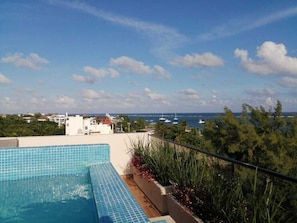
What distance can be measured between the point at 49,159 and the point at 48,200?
1883mm

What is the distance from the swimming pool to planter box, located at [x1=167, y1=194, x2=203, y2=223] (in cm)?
107

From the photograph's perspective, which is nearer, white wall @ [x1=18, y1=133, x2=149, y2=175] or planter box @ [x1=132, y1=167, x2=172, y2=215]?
planter box @ [x1=132, y1=167, x2=172, y2=215]

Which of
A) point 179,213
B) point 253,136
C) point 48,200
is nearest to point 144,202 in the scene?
point 179,213

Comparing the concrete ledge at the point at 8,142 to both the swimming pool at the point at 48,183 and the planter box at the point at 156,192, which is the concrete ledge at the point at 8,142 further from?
the planter box at the point at 156,192

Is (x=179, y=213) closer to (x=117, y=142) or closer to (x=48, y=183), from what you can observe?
(x=48, y=183)

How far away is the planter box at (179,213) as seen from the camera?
3153mm

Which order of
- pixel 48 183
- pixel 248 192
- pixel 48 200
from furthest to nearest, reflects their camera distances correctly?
pixel 48 183
pixel 48 200
pixel 248 192

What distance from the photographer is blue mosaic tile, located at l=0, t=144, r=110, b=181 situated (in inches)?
256

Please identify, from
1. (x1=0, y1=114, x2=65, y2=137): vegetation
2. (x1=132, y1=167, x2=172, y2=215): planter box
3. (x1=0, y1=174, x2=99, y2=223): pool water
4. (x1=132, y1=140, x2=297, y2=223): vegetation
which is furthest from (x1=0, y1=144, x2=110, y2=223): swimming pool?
(x1=0, y1=114, x2=65, y2=137): vegetation

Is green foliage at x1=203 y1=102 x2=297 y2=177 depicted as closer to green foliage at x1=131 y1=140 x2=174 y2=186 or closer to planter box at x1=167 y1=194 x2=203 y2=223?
green foliage at x1=131 y1=140 x2=174 y2=186

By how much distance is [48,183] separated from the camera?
238 inches

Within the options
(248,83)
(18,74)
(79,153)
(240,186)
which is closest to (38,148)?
(79,153)

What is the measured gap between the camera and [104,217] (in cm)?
333

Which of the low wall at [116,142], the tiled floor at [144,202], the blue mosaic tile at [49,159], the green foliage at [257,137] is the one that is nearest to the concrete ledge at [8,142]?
the blue mosaic tile at [49,159]
